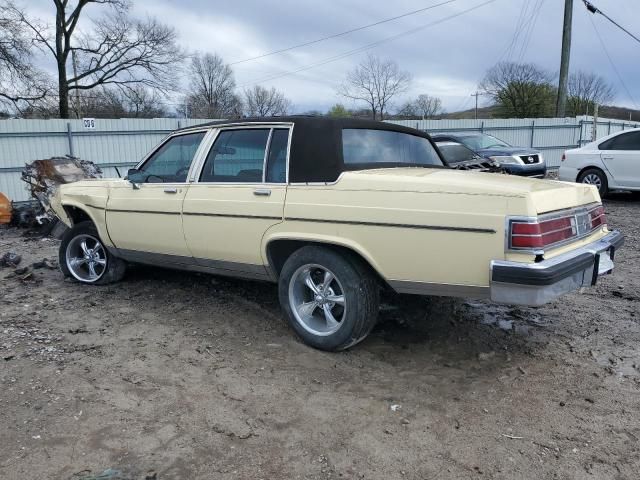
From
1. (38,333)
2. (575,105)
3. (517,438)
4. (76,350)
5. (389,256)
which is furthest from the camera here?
(575,105)

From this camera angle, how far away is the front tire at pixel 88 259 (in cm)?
564

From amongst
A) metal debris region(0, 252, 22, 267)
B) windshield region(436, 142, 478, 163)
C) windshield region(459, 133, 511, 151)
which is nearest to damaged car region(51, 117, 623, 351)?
metal debris region(0, 252, 22, 267)

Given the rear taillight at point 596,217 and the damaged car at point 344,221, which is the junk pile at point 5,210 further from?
the rear taillight at point 596,217

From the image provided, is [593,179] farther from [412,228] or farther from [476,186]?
[412,228]

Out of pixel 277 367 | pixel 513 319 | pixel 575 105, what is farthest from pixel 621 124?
pixel 575 105

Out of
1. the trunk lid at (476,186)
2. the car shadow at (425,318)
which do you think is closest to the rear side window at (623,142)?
the car shadow at (425,318)

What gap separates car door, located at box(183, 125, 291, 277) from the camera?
13.1ft

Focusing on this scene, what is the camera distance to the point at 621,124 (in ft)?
81.0

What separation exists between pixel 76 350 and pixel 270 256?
1588 mm

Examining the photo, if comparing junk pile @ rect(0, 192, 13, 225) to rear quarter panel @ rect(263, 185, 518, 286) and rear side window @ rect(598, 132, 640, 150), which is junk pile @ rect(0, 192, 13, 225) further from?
rear side window @ rect(598, 132, 640, 150)

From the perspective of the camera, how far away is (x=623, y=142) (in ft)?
35.8

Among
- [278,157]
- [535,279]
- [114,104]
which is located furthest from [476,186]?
[114,104]

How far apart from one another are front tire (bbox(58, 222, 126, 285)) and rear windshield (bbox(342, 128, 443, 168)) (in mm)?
2947

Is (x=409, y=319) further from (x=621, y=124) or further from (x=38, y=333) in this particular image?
(x=621, y=124)
